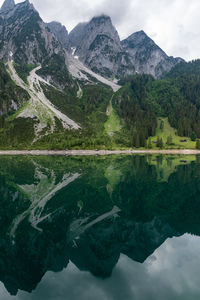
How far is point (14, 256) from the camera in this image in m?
14.7

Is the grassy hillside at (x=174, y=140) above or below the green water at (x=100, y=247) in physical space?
above

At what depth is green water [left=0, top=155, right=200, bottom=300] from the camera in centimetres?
1133

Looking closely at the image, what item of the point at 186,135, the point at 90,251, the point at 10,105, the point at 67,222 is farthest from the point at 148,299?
the point at 10,105

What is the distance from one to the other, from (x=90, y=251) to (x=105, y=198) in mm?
16267

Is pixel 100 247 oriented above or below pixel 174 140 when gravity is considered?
below

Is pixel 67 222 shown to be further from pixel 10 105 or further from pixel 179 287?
pixel 10 105

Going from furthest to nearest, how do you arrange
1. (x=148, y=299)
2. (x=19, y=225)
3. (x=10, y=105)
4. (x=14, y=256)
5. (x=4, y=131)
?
(x=10, y=105), (x=4, y=131), (x=19, y=225), (x=14, y=256), (x=148, y=299)

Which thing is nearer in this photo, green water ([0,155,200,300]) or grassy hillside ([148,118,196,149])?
green water ([0,155,200,300])

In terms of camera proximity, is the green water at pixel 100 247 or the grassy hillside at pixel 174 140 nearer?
the green water at pixel 100 247

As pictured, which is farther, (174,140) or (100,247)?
(174,140)

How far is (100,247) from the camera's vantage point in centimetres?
1616

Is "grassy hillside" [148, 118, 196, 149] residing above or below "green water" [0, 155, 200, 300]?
above

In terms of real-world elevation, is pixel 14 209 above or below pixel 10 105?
below

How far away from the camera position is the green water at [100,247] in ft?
37.2
